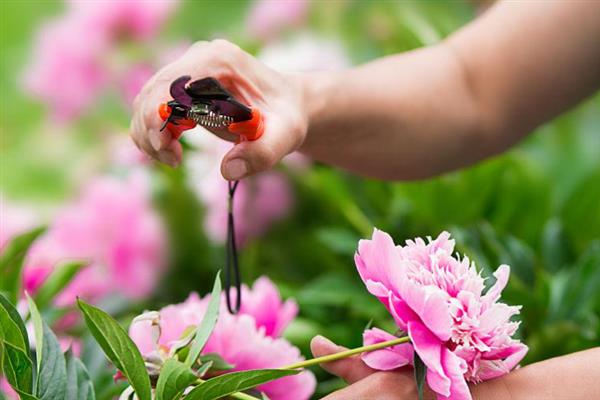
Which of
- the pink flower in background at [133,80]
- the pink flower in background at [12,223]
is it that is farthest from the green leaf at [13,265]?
the pink flower in background at [133,80]

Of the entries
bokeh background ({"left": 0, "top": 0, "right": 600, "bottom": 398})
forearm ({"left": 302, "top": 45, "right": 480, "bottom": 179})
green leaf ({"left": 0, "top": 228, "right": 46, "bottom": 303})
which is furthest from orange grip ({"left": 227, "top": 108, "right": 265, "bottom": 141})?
green leaf ({"left": 0, "top": 228, "right": 46, "bottom": 303})

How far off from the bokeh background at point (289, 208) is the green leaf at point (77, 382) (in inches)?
3.3

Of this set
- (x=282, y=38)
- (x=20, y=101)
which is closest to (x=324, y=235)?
(x=282, y=38)

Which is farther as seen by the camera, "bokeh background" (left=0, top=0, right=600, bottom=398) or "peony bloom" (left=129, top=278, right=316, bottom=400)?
"bokeh background" (left=0, top=0, right=600, bottom=398)

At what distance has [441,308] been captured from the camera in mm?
464

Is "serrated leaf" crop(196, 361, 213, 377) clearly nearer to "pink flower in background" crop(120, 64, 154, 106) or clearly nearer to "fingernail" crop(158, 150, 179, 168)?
"fingernail" crop(158, 150, 179, 168)

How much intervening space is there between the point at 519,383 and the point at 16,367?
10.3 inches

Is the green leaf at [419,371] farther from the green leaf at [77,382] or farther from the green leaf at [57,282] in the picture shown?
the green leaf at [57,282]

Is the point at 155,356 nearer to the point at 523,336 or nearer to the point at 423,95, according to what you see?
the point at 423,95

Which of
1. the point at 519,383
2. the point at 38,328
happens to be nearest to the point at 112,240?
the point at 38,328

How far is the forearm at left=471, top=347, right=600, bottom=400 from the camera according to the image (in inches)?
19.7

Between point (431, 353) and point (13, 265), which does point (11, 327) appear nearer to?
point (431, 353)

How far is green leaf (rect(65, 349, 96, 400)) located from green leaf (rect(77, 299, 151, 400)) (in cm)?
7

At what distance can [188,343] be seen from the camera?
534 mm
